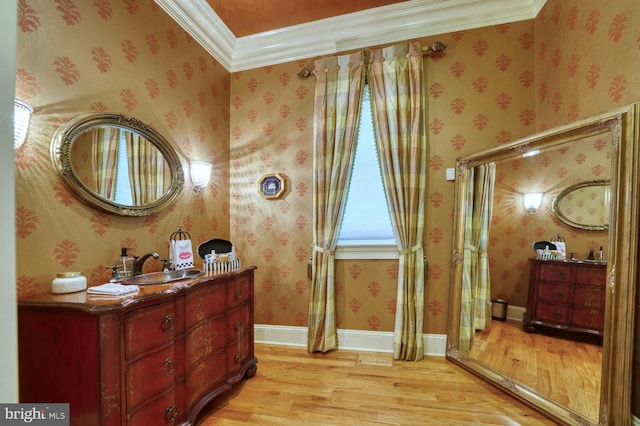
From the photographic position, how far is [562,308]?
162cm

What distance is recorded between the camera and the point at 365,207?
2.50 m

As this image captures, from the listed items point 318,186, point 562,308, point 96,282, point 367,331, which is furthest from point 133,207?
point 562,308

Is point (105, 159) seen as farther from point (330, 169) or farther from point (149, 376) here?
point (330, 169)

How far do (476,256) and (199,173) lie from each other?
2.45 metres

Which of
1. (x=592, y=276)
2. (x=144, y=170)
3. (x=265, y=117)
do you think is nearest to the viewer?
(x=592, y=276)

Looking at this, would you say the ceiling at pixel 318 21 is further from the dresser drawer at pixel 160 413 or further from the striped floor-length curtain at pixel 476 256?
the dresser drawer at pixel 160 413

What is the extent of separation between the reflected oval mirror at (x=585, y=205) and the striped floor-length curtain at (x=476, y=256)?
0.45m

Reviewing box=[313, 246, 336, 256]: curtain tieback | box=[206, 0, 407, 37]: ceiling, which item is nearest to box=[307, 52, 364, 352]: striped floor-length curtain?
box=[313, 246, 336, 256]: curtain tieback

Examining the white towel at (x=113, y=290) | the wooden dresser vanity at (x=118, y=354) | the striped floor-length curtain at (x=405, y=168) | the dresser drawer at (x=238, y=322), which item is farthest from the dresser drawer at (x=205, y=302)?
the striped floor-length curtain at (x=405, y=168)

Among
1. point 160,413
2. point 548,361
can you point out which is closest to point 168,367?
point 160,413

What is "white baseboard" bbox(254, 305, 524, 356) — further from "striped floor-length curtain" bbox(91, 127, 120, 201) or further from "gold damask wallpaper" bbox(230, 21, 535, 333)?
"striped floor-length curtain" bbox(91, 127, 120, 201)

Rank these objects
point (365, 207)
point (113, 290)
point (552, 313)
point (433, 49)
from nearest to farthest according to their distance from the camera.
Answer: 1. point (113, 290)
2. point (552, 313)
3. point (433, 49)
4. point (365, 207)

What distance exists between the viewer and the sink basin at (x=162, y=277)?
1484mm

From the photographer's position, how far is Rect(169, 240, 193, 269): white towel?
5.89ft
